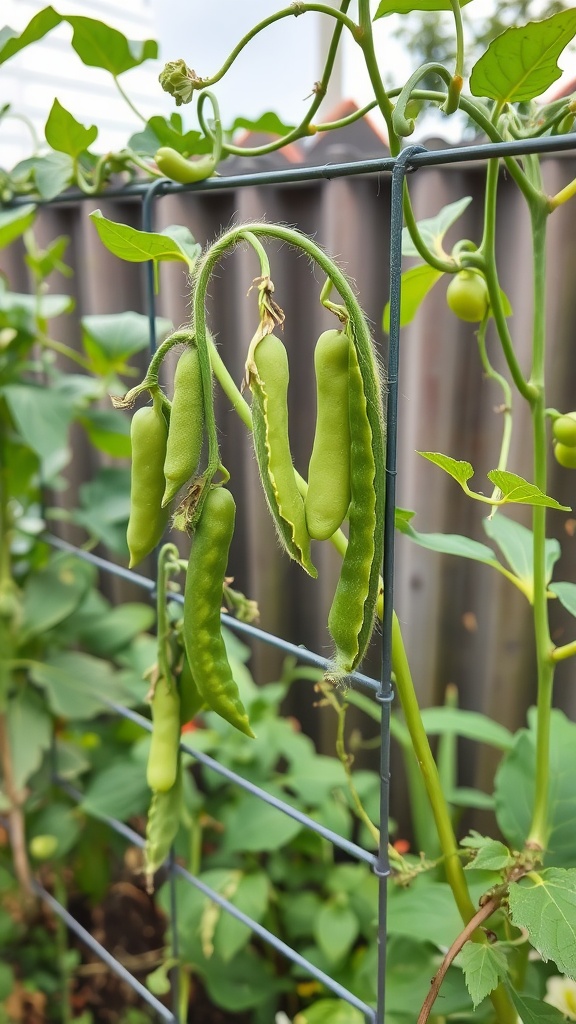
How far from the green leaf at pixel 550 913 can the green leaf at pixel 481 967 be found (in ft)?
0.14

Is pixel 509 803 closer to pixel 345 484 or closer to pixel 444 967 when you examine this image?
pixel 444 967

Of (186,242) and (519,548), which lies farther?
(519,548)

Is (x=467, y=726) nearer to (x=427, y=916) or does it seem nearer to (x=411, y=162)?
(x=427, y=916)

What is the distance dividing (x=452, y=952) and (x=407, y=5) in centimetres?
66

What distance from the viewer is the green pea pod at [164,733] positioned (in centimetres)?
64

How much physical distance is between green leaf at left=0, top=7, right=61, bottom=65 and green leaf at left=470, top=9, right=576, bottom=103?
0.39 m

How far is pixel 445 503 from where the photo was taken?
127 centimetres

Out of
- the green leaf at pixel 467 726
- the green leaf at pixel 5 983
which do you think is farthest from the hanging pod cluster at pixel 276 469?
the green leaf at pixel 5 983

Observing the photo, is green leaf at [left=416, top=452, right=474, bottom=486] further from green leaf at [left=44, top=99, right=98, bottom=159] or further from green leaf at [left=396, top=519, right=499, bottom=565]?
green leaf at [left=44, top=99, right=98, bottom=159]

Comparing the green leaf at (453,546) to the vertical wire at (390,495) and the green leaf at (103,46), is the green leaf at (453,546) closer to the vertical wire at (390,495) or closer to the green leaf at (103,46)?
the vertical wire at (390,495)

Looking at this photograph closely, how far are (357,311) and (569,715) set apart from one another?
3.39ft

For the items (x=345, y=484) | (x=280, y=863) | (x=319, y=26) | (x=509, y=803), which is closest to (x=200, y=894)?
(x=280, y=863)

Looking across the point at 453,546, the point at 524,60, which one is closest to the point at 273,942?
the point at 453,546

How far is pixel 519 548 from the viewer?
2.41ft
